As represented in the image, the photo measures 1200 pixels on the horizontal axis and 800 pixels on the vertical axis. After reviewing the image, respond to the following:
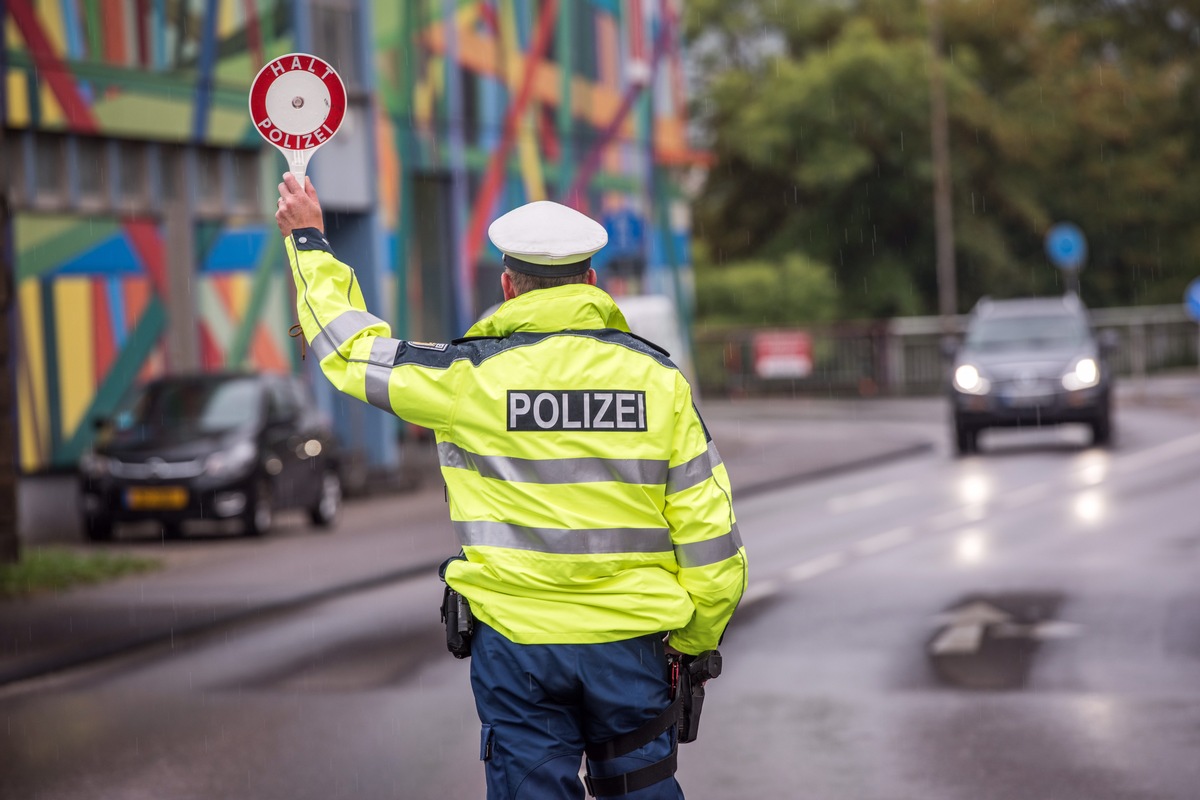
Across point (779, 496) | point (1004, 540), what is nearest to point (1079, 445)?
point (779, 496)

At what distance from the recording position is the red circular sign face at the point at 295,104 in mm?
4578

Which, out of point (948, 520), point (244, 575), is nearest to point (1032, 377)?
point (948, 520)

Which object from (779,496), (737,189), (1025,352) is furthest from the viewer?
(737,189)

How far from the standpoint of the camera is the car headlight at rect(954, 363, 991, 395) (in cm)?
2223

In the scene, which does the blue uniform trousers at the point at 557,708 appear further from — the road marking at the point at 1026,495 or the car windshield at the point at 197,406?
the car windshield at the point at 197,406

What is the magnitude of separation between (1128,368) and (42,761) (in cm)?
3647

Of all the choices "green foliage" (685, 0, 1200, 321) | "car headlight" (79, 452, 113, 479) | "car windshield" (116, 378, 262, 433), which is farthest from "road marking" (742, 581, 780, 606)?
"green foliage" (685, 0, 1200, 321)

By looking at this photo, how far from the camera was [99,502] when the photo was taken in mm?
16359

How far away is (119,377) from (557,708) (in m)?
15.7

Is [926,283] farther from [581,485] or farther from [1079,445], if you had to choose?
[581,485]

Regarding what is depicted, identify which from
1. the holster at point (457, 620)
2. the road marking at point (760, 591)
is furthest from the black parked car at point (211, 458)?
the holster at point (457, 620)

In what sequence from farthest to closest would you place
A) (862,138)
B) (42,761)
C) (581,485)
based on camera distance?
(862,138)
(42,761)
(581,485)

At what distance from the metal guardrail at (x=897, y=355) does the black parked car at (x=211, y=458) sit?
2401 cm

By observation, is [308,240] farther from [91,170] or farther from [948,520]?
[91,170]
